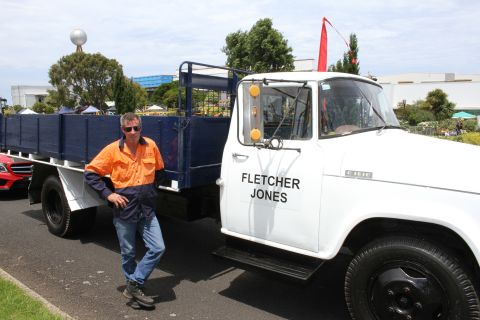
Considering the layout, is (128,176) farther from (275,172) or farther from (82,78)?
(82,78)

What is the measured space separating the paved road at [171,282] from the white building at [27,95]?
112 meters

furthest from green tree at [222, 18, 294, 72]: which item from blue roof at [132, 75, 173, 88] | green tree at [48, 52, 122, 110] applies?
blue roof at [132, 75, 173, 88]

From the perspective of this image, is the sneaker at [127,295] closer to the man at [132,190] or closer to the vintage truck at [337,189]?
the man at [132,190]

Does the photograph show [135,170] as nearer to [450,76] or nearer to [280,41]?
[280,41]

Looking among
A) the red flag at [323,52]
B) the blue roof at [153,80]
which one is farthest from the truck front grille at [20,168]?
the blue roof at [153,80]

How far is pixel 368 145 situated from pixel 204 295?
7.27 feet

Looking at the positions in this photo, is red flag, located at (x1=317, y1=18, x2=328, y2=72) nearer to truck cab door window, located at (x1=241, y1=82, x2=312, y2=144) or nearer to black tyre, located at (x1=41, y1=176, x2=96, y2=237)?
truck cab door window, located at (x1=241, y1=82, x2=312, y2=144)

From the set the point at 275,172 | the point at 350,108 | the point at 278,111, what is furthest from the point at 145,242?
the point at 350,108

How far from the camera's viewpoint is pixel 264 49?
92.7ft

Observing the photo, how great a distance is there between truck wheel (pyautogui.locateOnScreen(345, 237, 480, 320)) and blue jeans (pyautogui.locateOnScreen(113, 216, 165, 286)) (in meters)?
1.74

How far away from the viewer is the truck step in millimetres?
3541

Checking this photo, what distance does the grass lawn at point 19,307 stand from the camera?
3619 millimetres

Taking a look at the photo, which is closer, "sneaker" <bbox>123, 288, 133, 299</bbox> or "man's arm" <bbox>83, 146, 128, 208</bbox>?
"man's arm" <bbox>83, 146, 128, 208</bbox>

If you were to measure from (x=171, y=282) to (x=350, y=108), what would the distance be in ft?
Answer: 8.57
